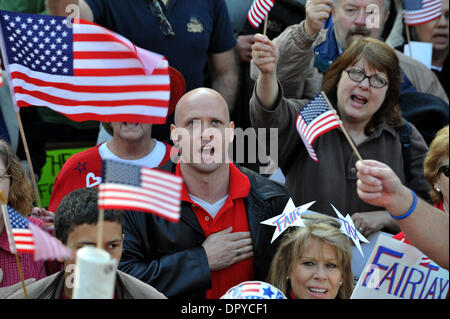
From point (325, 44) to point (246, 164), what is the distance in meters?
1.11

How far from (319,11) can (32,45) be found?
1.87m

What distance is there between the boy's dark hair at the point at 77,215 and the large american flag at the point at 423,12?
136 inches

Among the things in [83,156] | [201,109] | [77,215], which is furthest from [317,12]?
[77,215]

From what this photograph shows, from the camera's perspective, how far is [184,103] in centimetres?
381

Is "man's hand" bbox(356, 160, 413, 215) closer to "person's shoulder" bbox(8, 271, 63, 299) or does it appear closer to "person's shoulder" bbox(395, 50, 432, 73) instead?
"person's shoulder" bbox(8, 271, 63, 299)

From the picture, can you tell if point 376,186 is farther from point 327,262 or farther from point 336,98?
point 336,98

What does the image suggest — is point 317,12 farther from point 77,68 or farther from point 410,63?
point 77,68

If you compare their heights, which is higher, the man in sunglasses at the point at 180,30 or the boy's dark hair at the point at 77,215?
the man in sunglasses at the point at 180,30

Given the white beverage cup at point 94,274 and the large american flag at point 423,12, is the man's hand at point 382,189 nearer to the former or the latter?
the white beverage cup at point 94,274

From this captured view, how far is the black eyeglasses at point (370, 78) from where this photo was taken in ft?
14.4

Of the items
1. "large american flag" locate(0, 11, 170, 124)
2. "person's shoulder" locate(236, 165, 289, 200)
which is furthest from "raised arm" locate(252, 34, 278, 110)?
"large american flag" locate(0, 11, 170, 124)

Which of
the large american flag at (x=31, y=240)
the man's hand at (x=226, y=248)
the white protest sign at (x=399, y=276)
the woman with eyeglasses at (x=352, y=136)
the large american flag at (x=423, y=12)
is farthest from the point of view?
the large american flag at (x=423, y=12)

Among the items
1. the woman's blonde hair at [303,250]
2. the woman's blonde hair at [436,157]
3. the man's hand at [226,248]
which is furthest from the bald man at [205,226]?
the woman's blonde hair at [436,157]

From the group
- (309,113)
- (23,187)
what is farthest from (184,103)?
(23,187)
